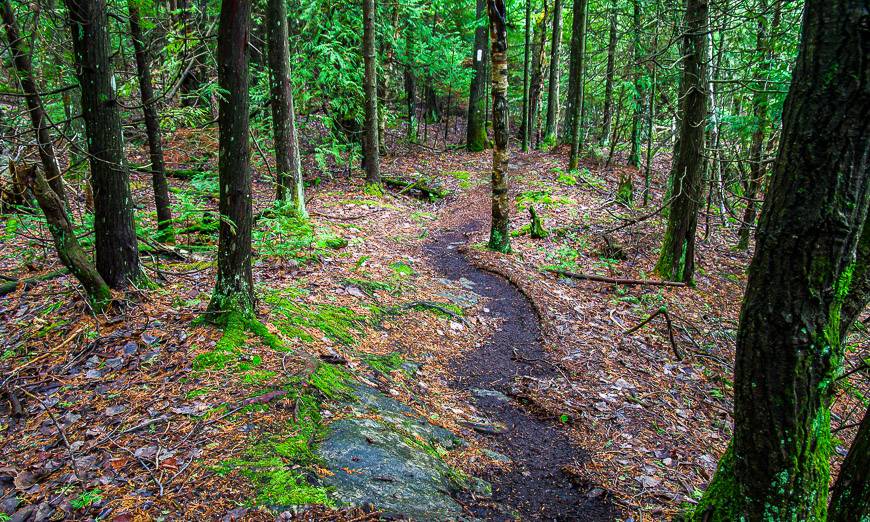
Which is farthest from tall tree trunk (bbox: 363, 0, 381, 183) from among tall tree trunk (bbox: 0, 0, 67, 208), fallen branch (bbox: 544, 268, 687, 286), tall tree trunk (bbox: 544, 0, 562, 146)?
tall tree trunk (bbox: 544, 0, 562, 146)

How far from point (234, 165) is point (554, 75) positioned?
21.4 metres

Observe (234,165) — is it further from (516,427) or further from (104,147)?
(516,427)

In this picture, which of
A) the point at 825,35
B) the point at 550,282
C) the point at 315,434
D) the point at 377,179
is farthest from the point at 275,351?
the point at 377,179

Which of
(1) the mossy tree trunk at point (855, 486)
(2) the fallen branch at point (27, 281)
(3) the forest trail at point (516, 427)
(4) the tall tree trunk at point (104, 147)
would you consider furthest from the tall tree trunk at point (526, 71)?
(1) the mossy tree trunk at point (855, 486)

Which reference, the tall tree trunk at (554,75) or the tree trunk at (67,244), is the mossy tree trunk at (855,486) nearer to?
the tree trunk at (67,244)

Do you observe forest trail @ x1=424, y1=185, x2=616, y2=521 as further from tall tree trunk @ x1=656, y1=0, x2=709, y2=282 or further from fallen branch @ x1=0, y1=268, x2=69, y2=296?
fallen branch @ x1=0, y1=268, x2=69, y2=296

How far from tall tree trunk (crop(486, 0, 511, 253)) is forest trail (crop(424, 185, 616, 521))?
165cm

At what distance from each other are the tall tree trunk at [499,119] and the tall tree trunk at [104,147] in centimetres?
642

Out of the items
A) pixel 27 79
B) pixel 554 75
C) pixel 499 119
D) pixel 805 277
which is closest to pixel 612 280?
pixel 499 119

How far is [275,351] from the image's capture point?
15.8 ft

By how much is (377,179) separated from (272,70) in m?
5.59

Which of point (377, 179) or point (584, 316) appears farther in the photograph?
point (377, 179)

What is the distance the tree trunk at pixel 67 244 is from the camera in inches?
172

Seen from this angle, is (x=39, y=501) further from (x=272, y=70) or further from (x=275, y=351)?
(x=272, y=70)
